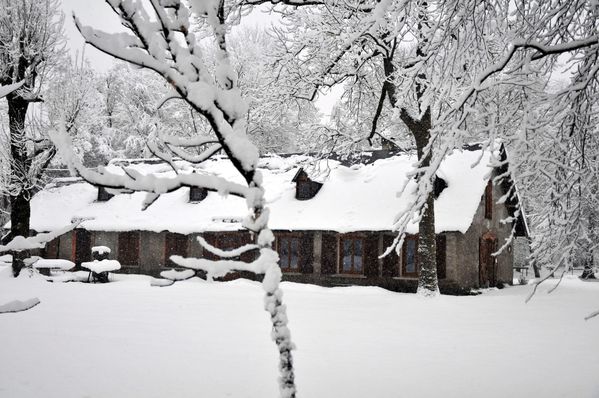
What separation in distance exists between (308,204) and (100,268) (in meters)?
9.07

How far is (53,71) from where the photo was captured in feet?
59.8

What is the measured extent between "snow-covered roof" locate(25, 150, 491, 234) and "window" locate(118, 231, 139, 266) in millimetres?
768

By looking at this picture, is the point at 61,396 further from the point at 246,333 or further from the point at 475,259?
the point at 475,259

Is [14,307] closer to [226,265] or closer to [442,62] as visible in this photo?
[226,265]

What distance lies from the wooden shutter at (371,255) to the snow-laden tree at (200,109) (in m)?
16.0

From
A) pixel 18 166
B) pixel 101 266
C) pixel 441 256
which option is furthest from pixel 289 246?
pixel 18 166

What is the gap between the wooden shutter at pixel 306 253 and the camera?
65.9 ft

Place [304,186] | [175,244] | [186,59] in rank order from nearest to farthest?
[186,59] → [304,186] → [175,244]

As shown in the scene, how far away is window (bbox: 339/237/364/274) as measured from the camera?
768 inches

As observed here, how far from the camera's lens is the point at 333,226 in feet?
63.2

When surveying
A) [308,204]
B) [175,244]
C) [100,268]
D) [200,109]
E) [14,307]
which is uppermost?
[308,204]

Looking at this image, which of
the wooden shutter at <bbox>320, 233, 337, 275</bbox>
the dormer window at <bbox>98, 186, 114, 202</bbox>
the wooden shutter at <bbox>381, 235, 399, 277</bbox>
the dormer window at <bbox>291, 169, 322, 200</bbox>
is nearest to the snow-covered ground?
the wooden shutter at <bbox>381, 235, 399, 277</bbox>

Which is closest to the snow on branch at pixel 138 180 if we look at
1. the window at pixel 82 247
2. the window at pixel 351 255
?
the window at pixel 351 255

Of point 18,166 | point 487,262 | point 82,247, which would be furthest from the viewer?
point 82,247
